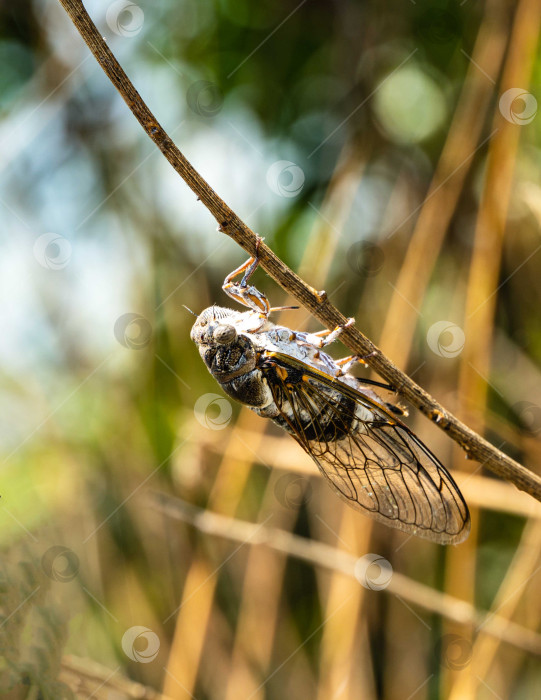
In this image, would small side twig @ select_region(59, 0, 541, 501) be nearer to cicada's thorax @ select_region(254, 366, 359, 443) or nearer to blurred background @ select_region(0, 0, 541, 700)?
cicada's thorax @ select_region(254, 366, 359, 443)

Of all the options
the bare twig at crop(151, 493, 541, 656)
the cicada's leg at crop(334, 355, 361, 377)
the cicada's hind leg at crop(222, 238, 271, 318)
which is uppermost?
the cicada's leg at crop(334, 355, 361, 377)

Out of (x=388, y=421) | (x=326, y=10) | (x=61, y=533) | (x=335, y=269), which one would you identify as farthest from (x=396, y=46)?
(x=61, y=533)

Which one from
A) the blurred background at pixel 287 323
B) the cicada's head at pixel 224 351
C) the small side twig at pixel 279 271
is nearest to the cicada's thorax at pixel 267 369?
the cicada's head at pixel 224 351

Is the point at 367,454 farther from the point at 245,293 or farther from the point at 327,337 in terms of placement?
the point at 245,293

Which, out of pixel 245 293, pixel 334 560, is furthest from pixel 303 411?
pixel 334 560

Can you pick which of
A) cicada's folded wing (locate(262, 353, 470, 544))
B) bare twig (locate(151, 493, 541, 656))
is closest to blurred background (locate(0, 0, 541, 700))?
bare twig (locate(151, 493, 541, 656))

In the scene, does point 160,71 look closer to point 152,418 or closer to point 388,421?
point 152,418
